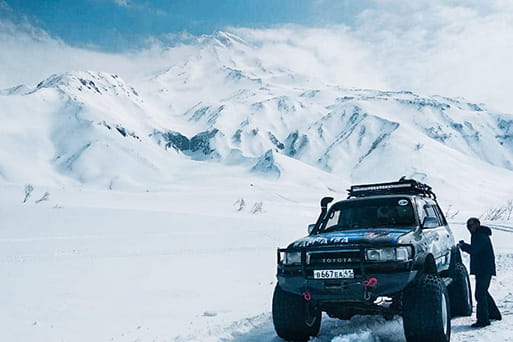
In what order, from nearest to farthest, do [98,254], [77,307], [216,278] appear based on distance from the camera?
1. [77,307]
2. [216,278]
3. [98,254]

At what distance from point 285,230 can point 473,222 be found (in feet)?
58.6

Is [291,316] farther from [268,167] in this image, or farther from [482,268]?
[268,167]

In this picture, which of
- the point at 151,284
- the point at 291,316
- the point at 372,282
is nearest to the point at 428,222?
the point at 372,282

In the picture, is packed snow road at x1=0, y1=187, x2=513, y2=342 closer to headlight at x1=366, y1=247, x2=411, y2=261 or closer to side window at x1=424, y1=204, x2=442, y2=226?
headlight at x1=366, y1=247, x2=411, y2=261

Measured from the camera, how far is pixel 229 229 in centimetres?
2628

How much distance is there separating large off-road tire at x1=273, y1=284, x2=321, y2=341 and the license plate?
563mm

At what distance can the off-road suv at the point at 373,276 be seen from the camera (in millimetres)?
6367

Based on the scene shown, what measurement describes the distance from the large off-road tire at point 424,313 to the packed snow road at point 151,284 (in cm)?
59

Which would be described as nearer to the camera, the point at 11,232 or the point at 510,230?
the point at 11,232

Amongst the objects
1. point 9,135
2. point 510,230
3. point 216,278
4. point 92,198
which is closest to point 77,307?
point 216,278

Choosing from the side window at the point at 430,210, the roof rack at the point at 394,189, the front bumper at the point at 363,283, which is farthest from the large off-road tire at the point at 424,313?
the roof rack at the point at 394,189

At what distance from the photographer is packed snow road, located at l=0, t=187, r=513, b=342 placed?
26.4 feet

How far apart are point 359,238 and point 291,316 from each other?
1453mm

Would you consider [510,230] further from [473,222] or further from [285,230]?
[473,222]
